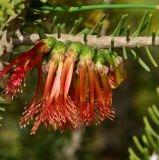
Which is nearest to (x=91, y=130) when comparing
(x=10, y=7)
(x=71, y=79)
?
(x=71, y=79)

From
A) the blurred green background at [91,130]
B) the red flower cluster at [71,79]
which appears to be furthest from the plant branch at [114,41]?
the blurred green background at [91,130]

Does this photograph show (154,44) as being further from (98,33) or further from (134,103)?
(134,103)

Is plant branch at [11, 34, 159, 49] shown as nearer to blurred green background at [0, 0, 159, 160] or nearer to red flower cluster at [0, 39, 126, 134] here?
red flower cluster at [0, 39, 126, 134]

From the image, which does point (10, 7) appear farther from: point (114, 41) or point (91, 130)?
point (91, 130)

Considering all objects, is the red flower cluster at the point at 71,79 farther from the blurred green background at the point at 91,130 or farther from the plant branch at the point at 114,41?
the blurred green background at the point at 91,130

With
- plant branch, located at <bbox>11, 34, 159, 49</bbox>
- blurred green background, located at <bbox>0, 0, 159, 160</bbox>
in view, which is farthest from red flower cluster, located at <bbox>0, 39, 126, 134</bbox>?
blurred green background, located at <bbox>0, 0, 159, 160</bbox>

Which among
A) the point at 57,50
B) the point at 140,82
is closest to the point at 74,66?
the point at 57,50
